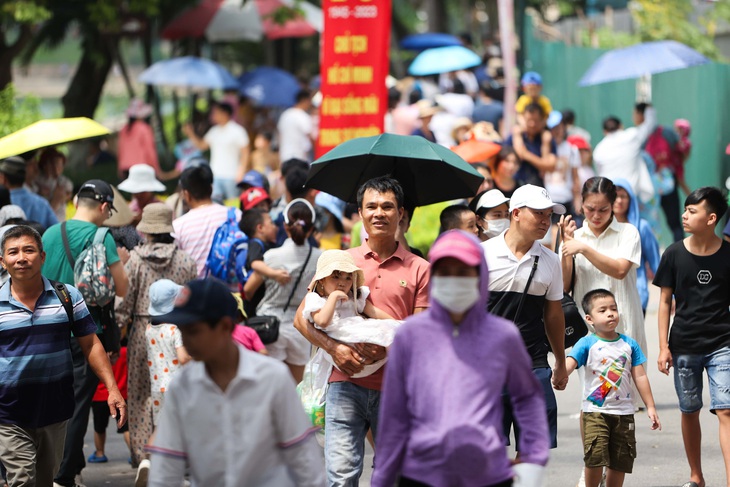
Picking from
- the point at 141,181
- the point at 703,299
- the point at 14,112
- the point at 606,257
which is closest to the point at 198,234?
the point at 141,181

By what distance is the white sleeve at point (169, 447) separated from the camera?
4617mm

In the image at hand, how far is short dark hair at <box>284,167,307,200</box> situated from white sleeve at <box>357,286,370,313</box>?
4.16 m

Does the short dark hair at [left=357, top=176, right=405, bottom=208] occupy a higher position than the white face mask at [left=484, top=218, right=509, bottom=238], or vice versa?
the short dark hair at [left=357, top=176, right=405, bottom=208]

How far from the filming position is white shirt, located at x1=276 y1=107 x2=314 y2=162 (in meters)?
17.7

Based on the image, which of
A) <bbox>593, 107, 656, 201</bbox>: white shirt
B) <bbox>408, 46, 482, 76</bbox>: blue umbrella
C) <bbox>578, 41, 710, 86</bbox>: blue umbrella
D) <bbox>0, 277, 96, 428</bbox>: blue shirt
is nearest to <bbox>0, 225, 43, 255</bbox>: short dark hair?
<bbox>0, 277, 96, 428</bbox>: blue shirt

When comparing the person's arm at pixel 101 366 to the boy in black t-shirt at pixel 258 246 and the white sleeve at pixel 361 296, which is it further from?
the boy in black t-shirt at pixel 258 246

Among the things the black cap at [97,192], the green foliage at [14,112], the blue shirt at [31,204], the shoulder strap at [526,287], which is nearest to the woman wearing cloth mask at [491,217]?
the shoulder strap at [526,287]

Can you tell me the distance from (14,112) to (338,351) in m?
7.60

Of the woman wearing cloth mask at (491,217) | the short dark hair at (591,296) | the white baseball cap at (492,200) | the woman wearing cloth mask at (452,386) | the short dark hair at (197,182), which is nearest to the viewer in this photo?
the woman wearing cloth mask at (452,386)

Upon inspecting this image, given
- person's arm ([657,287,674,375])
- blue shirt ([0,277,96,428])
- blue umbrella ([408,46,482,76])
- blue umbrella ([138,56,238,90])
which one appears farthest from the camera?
blue umbrella ([408,46,482,76])

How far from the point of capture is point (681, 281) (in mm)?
8000

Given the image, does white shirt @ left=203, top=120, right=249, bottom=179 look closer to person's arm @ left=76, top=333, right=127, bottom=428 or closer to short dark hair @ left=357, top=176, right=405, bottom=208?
person's arm @ left=76, top=333, right=127, bottom=428

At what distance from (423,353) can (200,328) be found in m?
0.78

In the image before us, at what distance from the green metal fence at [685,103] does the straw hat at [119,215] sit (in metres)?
11.3
